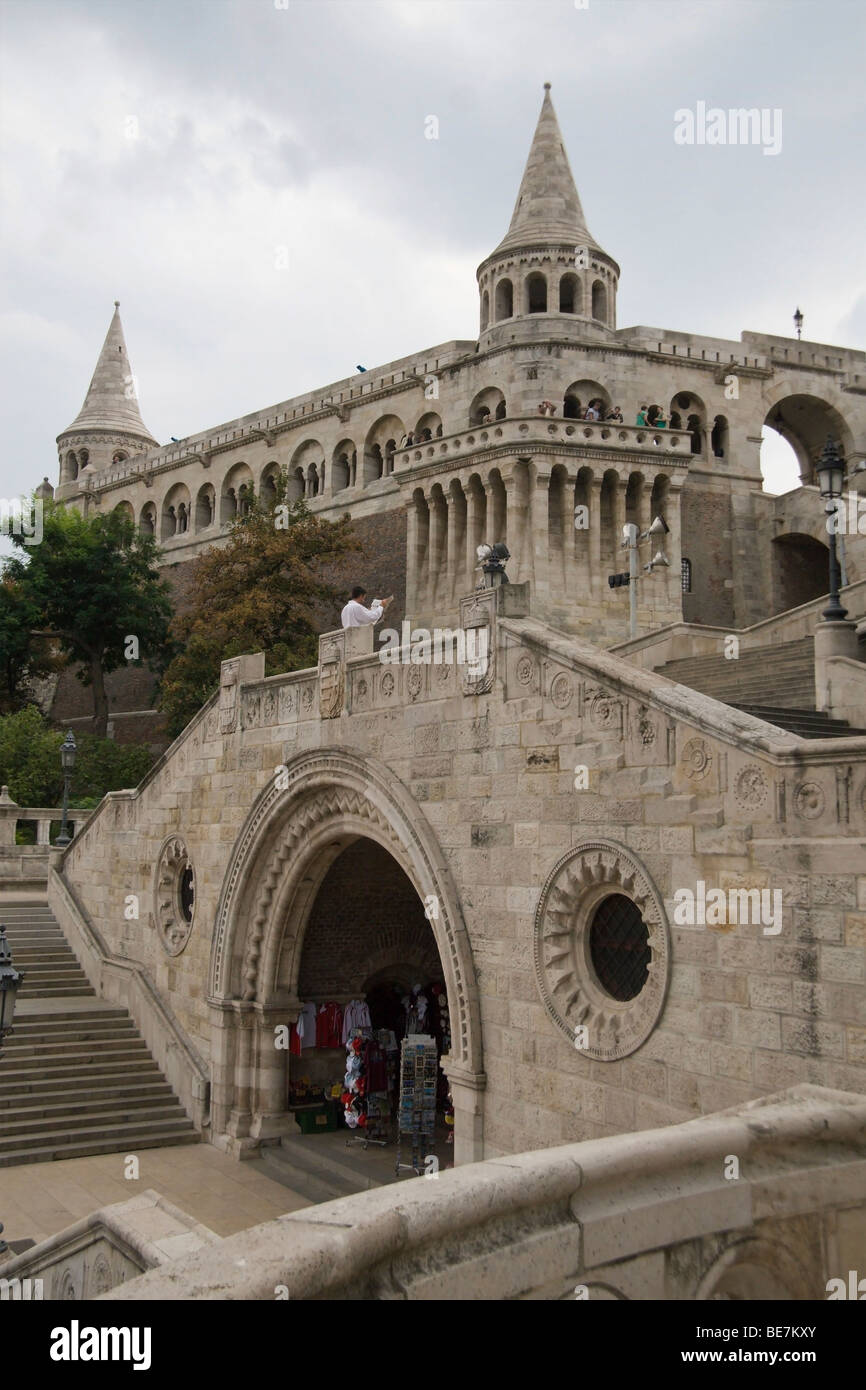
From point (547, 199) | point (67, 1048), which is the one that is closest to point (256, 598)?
point (547, 199)

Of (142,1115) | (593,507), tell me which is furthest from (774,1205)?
(593,507)

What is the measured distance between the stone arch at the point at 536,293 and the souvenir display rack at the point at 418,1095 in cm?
2661

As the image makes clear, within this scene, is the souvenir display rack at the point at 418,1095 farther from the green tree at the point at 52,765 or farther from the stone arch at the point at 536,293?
the stone arch at the point at 536,293

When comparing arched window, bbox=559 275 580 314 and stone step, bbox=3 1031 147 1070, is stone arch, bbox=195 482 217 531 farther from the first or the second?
stone step, bbox=3 1031 147 1070

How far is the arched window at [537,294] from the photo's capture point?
34.7 meters

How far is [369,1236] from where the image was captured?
348 cm

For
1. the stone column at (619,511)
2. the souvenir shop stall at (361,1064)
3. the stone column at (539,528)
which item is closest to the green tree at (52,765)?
the stone column at (539,528)

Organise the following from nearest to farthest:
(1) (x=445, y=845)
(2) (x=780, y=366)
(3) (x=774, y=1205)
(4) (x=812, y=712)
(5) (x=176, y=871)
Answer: (3) (x=774, y=1205) → (1) (x=445, y=845) → (4) (x=812, y=712) → (5) (x=176, y=871) → (2) (x=780, y=366)

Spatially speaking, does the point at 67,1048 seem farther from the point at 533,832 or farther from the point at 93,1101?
the point at 533,832

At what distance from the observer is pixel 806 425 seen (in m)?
38.3

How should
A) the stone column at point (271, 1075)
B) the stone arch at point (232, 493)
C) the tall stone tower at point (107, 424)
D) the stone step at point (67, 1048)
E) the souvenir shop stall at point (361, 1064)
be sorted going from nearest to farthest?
1. the souvenir shop stall at point (361, 1064)
2. the stone column at point (271, 1075)
3. the stone step at point (67, 1048)
4. the stone arch at point (232, 493)
5. the tall stone tower at point (107, 424)

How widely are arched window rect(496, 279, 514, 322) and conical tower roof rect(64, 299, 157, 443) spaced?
2997 cm
